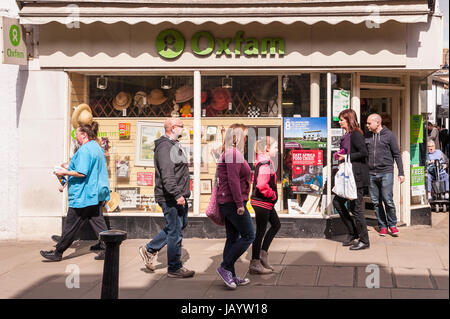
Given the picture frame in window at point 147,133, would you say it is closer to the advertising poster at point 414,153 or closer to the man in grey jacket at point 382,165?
the man in grey jacket at point 382,165

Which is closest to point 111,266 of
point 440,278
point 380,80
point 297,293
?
point 297,293

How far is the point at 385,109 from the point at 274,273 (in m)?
4.48

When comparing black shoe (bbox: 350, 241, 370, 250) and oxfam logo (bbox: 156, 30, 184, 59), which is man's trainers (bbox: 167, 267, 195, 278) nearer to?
black shoe (bbox: 350, 241, 370, 250)

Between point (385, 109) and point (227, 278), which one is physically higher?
point (385, 109)

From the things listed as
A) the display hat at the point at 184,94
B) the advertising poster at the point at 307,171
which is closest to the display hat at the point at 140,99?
the display hat at the point at 184,94

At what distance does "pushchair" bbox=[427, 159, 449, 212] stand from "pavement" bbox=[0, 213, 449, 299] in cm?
336

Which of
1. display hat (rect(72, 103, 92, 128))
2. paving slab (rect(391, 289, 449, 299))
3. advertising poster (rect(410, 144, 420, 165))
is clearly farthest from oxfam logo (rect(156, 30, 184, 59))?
paving slab (rect(391, 289, 449, 299))

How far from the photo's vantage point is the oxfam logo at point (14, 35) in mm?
9125

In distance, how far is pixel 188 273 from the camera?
705cm

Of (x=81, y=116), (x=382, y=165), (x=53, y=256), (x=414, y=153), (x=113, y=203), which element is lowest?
(x=53, y=256)

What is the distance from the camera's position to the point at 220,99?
9633 millimetres

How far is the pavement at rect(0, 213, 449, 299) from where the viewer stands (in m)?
6.39

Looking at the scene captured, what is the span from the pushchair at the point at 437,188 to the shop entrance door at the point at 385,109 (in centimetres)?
239

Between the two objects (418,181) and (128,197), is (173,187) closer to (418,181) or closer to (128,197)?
(128,197)
